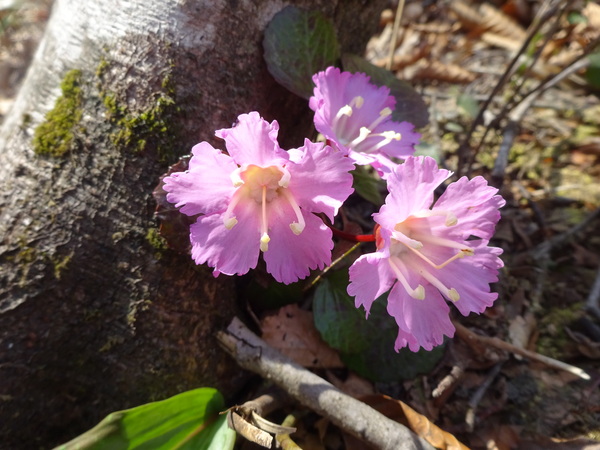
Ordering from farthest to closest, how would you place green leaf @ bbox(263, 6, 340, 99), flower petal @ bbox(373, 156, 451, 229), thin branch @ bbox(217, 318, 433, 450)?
green leaf @ bbox(263, 6, 340, 99) < thin branch @ bbox(217, 318, 433, 450) < flower petal @ bbox(373, 156, 451, 229)

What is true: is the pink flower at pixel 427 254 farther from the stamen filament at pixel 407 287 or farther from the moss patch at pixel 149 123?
the moss patch at pixel 149 123

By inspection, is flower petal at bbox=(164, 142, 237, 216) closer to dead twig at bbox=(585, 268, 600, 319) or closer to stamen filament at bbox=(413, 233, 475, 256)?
stamen filament at bbox=(413, 233, 475, 256)

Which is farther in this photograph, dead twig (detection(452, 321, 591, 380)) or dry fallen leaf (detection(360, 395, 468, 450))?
dead twig (detection(452, 321, 591, 380))

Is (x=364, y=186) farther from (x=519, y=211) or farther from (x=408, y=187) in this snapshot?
(x=519, y=211)

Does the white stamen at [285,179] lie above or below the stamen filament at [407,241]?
above

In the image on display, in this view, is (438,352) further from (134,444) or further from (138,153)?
(138,153)

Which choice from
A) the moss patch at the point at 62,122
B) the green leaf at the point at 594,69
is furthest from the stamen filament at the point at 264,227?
the green leaf at the point at 594,69

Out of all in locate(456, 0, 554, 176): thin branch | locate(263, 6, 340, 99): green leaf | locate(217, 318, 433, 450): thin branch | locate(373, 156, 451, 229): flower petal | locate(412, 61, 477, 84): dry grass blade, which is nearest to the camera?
locate(373, 156, 451, 229): flower petal

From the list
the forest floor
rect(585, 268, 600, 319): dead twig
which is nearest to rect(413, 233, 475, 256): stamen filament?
the forest floor
